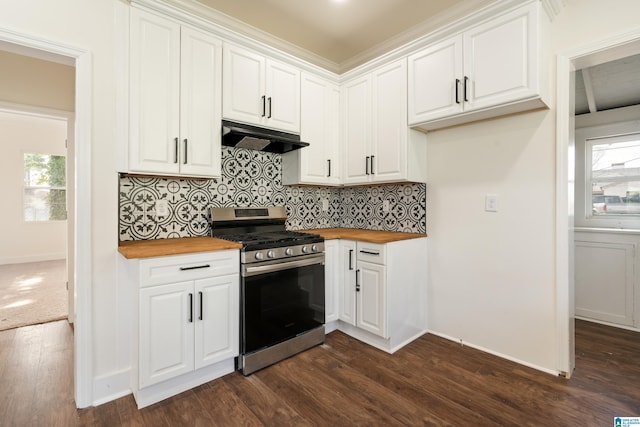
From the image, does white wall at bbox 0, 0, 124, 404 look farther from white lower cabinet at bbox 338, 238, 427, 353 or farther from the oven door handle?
white lower cabinet at bbox 338, 238, 427, 353

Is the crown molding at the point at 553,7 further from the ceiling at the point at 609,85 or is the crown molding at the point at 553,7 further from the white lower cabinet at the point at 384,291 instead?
the white lower cabinet at the point at 384,291

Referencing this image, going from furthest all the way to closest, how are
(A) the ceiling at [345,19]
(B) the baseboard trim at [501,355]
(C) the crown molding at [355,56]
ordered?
(A) the ceiling at [345,19]
(B) the baseboard trim at [501,355]
(C) the crown molding at [355,56]

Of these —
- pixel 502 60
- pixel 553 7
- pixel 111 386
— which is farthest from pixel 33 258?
pixel 553 7

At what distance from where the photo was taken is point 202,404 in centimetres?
184

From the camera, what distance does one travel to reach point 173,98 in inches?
83.0

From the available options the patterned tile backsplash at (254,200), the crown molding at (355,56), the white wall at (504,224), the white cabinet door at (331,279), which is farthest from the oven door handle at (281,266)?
the crown molding at (355,56)

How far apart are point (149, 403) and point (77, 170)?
147 cm

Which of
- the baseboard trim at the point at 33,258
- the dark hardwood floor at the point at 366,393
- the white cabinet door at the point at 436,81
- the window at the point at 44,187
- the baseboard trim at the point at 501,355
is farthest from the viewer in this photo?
the window at the point at 44,187

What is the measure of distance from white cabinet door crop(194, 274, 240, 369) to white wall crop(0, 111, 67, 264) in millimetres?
5804

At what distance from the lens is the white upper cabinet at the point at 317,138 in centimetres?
288

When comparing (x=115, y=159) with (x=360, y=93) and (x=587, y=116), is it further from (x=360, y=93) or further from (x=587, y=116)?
(x=587, y=116)

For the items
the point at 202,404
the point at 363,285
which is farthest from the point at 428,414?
the point at 202,404

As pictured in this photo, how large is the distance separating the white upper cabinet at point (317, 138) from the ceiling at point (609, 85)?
7.33 feet

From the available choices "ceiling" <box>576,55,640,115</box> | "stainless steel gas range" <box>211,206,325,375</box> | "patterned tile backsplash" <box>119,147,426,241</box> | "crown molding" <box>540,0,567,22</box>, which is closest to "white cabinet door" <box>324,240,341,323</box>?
"stainless steel gas range" <box>211,206,325,375</box>
